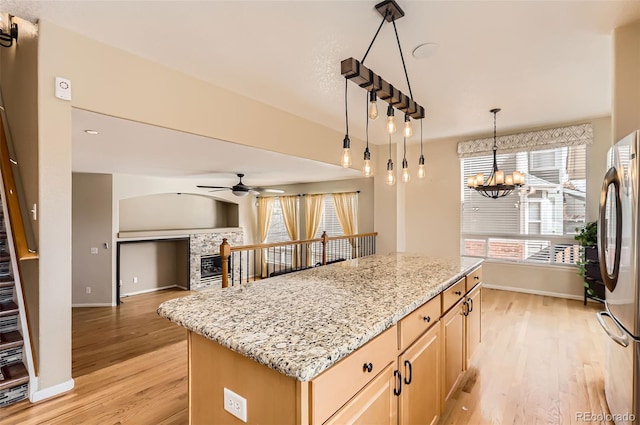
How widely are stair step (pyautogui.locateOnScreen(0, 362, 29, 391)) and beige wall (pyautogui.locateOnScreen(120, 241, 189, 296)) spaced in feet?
14.5

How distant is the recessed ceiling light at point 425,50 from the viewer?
2.43 m

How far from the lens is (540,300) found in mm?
4777

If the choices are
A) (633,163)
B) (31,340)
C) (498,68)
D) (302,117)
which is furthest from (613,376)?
(31,340)

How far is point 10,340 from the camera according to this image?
2420 millimetres

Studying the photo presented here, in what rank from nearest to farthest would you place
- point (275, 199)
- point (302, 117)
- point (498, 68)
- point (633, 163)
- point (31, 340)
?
point (633, 163)
point (31, 340)
point (498, 68)
point (302, 117)
point (275, 199)

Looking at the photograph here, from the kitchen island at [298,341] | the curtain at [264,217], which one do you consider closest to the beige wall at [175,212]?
the curtain at [264,217]

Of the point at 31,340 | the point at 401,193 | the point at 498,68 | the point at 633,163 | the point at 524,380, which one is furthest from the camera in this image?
the point at 401,193

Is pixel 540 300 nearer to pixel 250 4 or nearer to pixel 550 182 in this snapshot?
pixel 550 182

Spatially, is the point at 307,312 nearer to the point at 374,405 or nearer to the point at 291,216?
the point at 374,405

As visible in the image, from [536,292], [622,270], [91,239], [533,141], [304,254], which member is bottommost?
[536,292]

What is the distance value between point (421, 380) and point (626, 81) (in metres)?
2.45

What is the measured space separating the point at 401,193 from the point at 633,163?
4488 mm

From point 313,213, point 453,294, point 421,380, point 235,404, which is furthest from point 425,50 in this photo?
point 313,213

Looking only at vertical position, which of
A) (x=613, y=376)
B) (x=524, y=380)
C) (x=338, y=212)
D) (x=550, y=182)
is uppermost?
(x=550, y=182)
